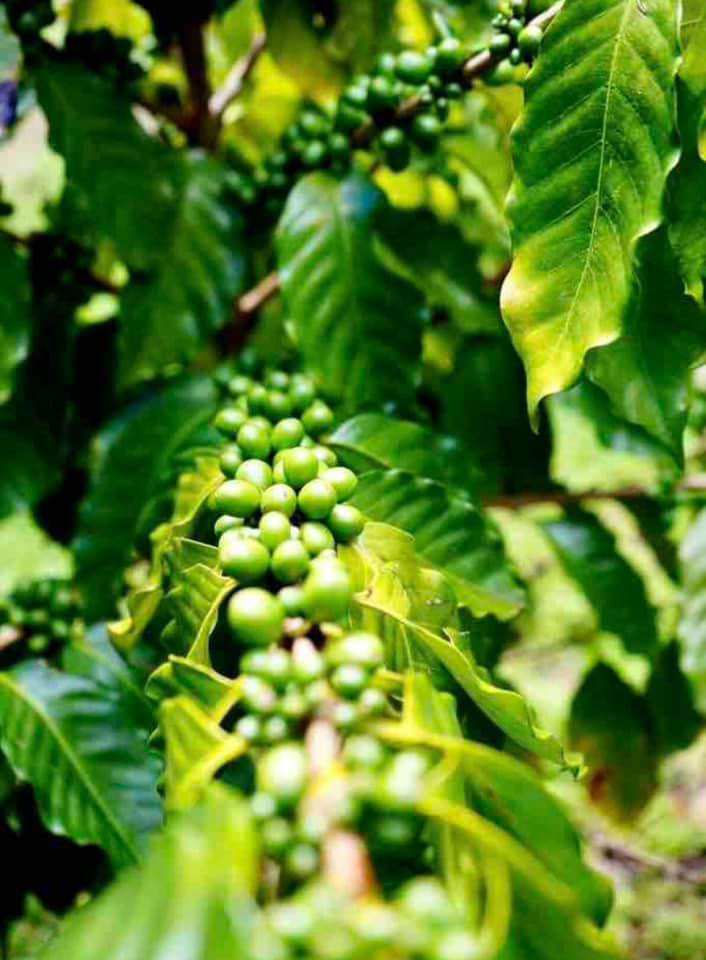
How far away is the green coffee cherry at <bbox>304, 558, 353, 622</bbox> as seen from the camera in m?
0.60

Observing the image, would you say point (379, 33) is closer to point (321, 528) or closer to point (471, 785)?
point (321, 528)

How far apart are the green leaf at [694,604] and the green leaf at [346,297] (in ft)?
1.45

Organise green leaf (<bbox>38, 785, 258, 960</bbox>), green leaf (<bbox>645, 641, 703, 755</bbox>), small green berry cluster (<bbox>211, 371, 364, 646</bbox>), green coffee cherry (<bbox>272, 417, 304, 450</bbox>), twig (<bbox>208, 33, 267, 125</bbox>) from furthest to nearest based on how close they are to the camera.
Result: green leaf (<bbox>645, 641, 703, 755</bbox>)
twig (<bbox>208, 33, 267, 125</bbox>)
green coffee cherry (<bbox>272, 417, 304, 450</bbox>)
small green berry cluster (<bbox>211, 371, 364, 646</bbox>)
green leaf (<bbox>38, 785, 258, 960</bbox>)

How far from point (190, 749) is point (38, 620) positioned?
78 cm

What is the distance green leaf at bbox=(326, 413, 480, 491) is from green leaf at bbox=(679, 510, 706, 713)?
16.8 inches

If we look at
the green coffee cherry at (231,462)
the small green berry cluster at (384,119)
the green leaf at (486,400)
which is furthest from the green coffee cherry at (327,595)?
the green leaf at (486,400)

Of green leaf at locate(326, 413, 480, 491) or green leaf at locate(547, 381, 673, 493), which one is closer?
green leaf at locate(326, 413, 480, 491)

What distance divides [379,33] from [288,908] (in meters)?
1.25

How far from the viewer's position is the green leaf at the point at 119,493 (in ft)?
4.37

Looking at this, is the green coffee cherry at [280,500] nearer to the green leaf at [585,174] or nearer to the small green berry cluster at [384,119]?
the green leaf at [585,174]

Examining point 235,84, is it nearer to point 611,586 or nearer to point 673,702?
point 611,586

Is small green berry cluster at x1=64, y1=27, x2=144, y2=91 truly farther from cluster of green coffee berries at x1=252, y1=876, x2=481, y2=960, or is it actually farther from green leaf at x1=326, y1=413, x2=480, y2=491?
cluster of green coffee berries at x1=252, y1=876, x2=481, y2=960

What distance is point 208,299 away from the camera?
1.38 metres

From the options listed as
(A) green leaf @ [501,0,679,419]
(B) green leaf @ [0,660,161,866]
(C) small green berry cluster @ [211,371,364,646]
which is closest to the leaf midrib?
(B) green leaf @ [0,660,161,866]
